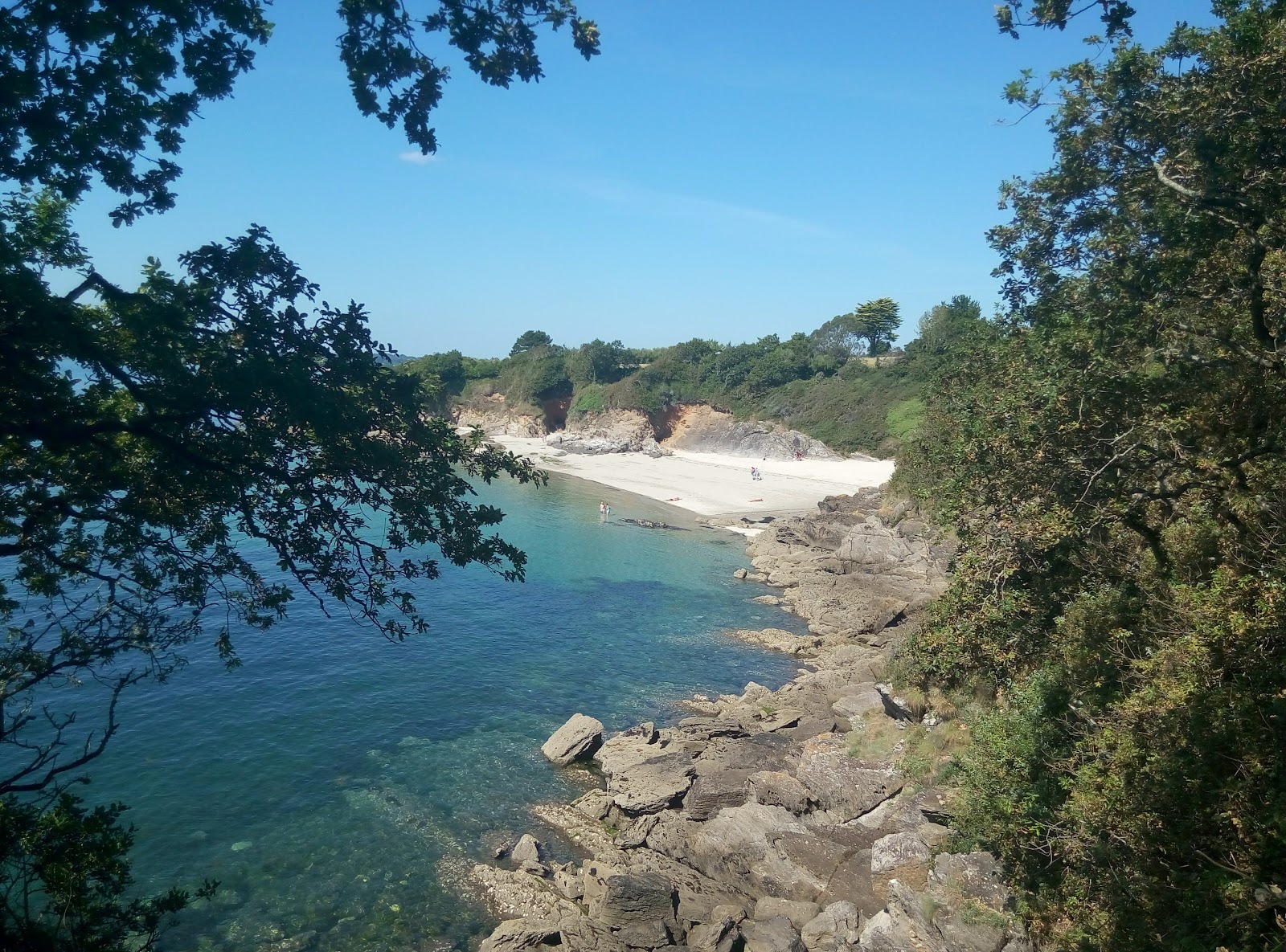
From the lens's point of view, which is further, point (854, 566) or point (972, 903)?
point (854, 566)

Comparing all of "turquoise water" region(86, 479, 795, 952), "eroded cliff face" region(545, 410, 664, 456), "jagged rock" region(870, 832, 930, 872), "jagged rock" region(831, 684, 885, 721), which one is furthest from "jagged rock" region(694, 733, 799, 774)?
"eroded cliff face" region(545, 410, 664, 456)

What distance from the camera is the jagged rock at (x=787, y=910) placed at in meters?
12.3

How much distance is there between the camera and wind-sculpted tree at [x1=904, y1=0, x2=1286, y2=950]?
23.3ft

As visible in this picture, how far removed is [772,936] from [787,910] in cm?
82

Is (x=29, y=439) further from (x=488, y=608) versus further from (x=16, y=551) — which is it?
(x=488, y=608)

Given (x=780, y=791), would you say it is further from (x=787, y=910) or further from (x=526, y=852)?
(x=526, y=852)

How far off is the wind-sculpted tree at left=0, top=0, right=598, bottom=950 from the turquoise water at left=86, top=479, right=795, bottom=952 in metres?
8.55

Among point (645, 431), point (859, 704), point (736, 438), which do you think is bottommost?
point (859, 704)

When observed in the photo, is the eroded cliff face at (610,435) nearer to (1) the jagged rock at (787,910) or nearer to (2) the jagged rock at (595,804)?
(2) the jagged rock at (595,804)

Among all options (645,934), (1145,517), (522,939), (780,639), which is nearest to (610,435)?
(780,639)

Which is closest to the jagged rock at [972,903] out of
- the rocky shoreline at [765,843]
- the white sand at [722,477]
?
the rocky shoreline at [765,843]

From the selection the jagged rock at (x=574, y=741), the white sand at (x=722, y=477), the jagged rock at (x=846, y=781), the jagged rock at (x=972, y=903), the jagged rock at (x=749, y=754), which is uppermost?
the white sand at (x=722, y=477)

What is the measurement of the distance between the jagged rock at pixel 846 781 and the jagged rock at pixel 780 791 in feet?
0.75

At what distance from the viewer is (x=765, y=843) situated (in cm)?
1450
